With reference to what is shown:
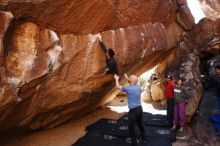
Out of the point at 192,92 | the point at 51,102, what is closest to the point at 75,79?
the point at 51,102

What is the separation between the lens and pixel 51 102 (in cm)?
718

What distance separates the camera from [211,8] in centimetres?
1291

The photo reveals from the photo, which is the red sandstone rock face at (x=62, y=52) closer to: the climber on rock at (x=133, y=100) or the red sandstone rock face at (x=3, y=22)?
the red sandstone rock face at (x=3, y=22)

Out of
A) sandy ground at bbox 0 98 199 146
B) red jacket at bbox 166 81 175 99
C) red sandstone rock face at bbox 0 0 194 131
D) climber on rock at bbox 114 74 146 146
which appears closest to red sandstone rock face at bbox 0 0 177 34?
red sandstone rock face at bbox 0 0 194 131

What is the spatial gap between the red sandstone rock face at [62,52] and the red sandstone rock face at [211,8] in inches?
173

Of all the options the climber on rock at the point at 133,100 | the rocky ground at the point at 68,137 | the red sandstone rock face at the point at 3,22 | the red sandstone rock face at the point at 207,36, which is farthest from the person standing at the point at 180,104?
the red sandstone rock face at the point at 3,22

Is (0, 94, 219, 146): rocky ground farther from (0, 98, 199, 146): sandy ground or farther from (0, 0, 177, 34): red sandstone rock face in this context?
(0, 0, 177, 34): red sandstone rock face

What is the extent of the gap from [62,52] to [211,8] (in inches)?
333

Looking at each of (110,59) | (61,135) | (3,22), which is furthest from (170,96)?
(3,22)

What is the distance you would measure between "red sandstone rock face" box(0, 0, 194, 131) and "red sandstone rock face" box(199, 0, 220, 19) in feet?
14.4

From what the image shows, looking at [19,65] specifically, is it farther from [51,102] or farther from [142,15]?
[142,15]

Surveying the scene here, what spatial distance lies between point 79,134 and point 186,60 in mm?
4499

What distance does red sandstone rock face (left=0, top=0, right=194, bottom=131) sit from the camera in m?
5.88

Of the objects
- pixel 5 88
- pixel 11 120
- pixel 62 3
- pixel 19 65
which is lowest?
pixel 11 120
